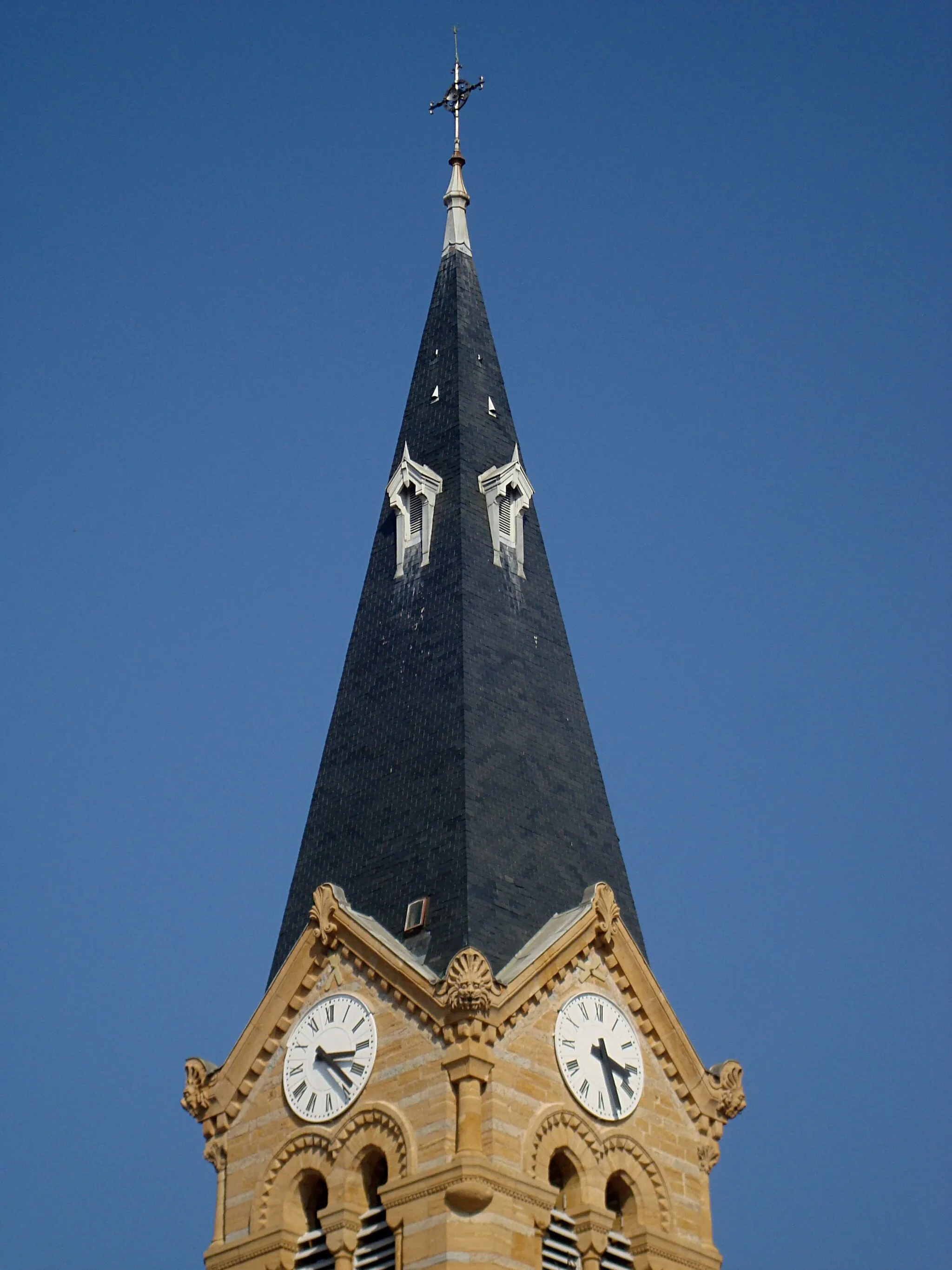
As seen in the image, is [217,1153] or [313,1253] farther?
[217,1153]

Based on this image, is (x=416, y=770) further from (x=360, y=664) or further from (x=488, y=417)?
(x=488, y=417)

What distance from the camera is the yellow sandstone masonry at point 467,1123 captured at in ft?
118

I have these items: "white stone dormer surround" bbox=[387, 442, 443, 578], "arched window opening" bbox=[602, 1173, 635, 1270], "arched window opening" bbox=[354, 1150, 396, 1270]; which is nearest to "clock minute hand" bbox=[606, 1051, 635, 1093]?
"arched window opening" bbox=[602, 1173, 635, 1270]

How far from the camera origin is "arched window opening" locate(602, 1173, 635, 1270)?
3750cm

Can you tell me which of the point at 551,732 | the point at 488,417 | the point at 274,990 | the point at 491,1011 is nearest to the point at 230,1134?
the point at 274,990

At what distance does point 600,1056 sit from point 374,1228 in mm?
4467

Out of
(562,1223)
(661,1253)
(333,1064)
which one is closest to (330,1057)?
(333,1064)

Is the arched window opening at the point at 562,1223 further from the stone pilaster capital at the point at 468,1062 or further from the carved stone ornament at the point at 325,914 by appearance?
the carved stone ornament at the point at 325,914

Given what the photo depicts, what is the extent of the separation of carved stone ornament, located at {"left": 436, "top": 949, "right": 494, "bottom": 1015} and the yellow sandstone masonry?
0.03m

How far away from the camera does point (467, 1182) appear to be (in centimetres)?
3541

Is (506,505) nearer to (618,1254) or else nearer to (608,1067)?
(608,1067)

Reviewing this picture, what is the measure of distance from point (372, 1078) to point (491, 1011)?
7.21 feet

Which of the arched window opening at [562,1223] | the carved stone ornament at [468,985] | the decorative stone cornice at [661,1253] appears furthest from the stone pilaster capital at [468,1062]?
the decorative stone cornice at [661,1253]

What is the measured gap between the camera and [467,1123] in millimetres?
36156
